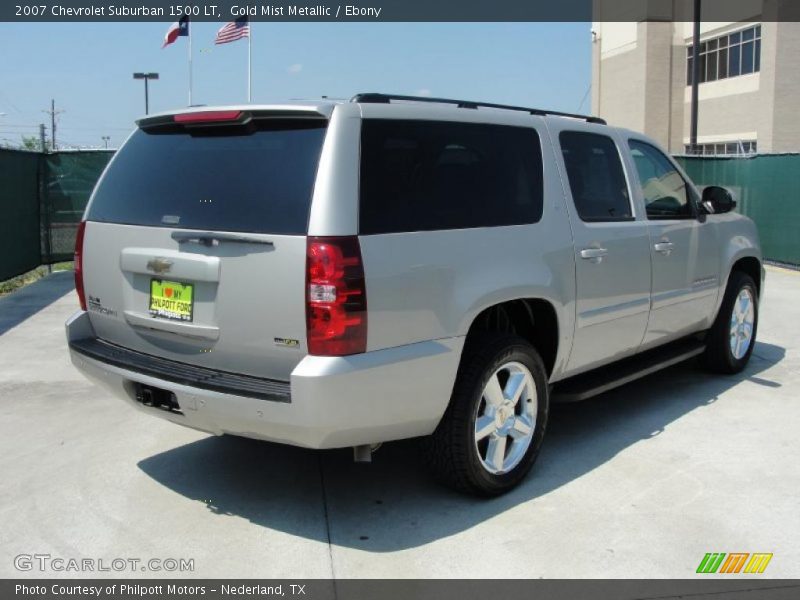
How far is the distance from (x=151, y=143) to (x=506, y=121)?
1865mm

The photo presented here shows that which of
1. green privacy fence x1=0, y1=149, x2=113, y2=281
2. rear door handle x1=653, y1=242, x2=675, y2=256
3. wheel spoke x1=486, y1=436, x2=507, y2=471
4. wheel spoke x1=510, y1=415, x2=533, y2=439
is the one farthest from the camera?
green privacy fence x1=0, y1=149, x2=113, y2=281

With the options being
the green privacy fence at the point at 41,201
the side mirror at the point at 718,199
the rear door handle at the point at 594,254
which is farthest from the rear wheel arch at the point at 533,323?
the green privacy fence at the point at 41,201

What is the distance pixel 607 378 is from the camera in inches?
205

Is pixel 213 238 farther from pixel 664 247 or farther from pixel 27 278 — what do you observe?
pixel 27 278

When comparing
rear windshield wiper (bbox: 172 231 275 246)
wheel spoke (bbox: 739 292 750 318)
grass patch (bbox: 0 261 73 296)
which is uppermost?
rear windshield wiper (bbox: 172 231 275 246)

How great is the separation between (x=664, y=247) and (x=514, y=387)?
1.82 metres

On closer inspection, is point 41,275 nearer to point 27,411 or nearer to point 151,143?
point 27,411

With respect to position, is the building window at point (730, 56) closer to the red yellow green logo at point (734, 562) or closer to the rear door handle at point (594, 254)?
the rear door handle at point (594, 254)

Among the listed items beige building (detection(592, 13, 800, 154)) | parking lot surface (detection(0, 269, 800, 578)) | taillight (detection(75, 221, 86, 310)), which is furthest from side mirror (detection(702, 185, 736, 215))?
beige building (detection(592, 13, 800, 154))

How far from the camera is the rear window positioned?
3.64 metres

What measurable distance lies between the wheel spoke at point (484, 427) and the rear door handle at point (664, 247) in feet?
6.34

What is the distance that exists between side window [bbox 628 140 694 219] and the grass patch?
886 centimetres

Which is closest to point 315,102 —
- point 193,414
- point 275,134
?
point 275,134

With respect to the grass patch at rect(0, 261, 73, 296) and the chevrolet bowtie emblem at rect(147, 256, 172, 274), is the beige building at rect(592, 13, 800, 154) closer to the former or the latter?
the grass patch at rect(0, 261, 73, 296)
